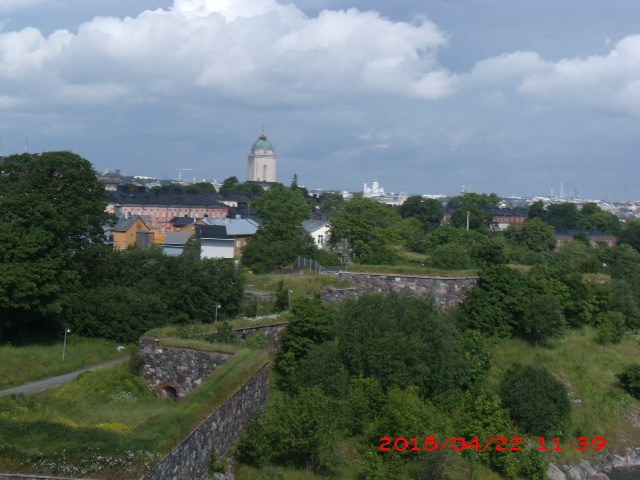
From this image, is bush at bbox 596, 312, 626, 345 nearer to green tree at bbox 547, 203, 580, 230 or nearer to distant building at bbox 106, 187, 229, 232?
distant building at bbox 106, 187, 229, 232

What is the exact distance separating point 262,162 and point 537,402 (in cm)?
13169

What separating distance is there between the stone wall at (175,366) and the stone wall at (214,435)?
125 centimetres

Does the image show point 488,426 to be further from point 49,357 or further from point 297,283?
point 49,357

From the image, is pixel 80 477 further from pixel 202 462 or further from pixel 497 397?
pixel 497 397

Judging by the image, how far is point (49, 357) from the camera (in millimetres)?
18766

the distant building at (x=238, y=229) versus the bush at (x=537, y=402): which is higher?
the distant building at (x=238, y=229)

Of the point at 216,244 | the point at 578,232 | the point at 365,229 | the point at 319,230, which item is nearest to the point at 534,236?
the point at 578,232

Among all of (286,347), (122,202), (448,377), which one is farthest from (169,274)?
(122,202)

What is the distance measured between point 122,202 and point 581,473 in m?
61.2

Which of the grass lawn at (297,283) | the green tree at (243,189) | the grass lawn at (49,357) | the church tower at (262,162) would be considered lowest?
the grass lawn at (49,357)

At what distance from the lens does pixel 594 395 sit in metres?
20.0

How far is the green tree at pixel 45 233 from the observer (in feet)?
62.7

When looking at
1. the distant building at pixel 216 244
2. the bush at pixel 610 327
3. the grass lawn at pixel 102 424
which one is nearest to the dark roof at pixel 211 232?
the distant building at pixel 216 244

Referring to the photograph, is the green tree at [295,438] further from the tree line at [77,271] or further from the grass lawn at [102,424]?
the tree line at [77,271]
